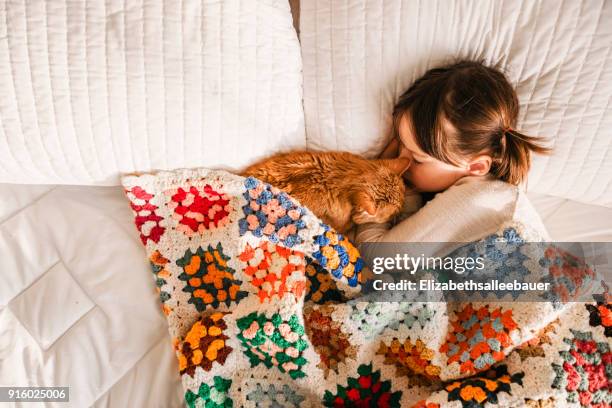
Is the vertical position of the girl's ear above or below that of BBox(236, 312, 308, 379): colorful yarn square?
above

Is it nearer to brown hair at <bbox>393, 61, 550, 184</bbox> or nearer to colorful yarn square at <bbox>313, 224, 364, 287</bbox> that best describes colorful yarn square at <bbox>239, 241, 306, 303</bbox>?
colorful yarn square at <bbox>313, 224, 364, 287</bbox>

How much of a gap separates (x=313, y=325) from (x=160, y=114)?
0.50 metres

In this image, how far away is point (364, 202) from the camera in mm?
1020

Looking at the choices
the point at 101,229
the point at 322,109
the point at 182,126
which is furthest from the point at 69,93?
the point at 322,109

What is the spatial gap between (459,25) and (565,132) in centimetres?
31

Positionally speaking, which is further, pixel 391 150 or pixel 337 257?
pixel 391 150

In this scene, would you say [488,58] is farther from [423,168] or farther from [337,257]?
[337,257]

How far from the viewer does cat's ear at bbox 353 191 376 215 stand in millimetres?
1017

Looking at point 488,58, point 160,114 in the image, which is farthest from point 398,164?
point 160,114

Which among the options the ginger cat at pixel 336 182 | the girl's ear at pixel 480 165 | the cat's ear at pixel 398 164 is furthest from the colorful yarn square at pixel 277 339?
the girl's ear at pixel 480 165

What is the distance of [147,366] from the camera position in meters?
1.01

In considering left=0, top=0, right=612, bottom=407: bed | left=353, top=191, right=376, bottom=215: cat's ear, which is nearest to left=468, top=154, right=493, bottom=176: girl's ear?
left=0, top=0, right=612, bottom=407: bed

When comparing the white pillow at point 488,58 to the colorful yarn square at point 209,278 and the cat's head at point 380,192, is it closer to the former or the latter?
the cat's head at point 380,192

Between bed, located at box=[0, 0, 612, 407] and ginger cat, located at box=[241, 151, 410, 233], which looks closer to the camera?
bed, located at box=[0, 0, 612, 407]
